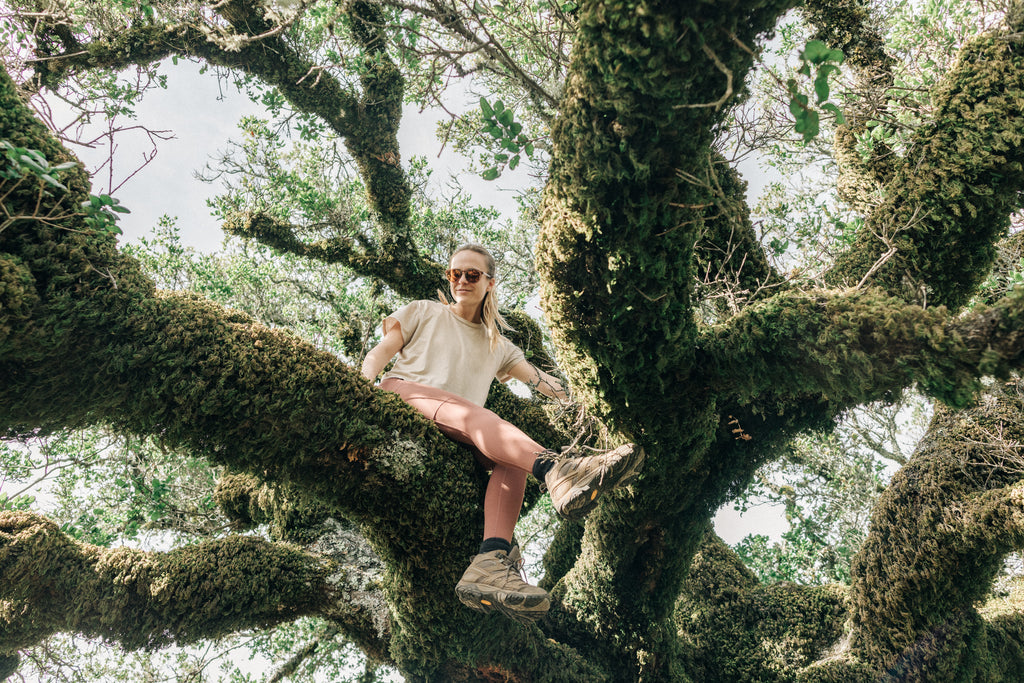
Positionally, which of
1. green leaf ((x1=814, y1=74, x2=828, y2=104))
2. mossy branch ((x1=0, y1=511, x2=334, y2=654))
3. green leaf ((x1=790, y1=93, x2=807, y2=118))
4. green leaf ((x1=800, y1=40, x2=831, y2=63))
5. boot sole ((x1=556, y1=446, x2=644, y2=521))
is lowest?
mossy branch ((x1=0, y1=511, x2=334, y2=654))

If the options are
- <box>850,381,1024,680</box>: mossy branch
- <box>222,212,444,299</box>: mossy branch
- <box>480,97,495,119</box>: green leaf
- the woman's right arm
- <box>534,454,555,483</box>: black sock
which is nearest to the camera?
<box>480,97,495,119</box>: green leaf

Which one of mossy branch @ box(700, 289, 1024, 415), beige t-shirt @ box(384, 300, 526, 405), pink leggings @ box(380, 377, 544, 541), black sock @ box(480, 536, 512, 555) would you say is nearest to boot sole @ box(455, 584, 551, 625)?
black sock @ box(480, 536, 512, 555)

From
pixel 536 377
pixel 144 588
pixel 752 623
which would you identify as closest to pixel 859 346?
pixel 536 377

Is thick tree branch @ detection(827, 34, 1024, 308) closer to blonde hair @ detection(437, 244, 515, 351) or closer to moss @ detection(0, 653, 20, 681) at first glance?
blonde hair @ detection(437, 244, 515, 351)

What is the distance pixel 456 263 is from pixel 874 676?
4973mm

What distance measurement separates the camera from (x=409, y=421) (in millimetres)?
3826

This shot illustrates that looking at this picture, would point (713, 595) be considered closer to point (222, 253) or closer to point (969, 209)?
point (969, 209)

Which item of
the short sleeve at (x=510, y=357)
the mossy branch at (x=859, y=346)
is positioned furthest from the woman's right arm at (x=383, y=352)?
the mossy branch at (x=859, y=346)

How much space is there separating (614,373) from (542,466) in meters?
0.73

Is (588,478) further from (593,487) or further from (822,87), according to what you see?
(822,87)

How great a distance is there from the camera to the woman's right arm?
13.0 feet

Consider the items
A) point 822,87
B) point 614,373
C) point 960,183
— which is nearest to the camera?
point 822,87

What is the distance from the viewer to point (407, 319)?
436 cm

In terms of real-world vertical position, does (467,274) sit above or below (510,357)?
above
